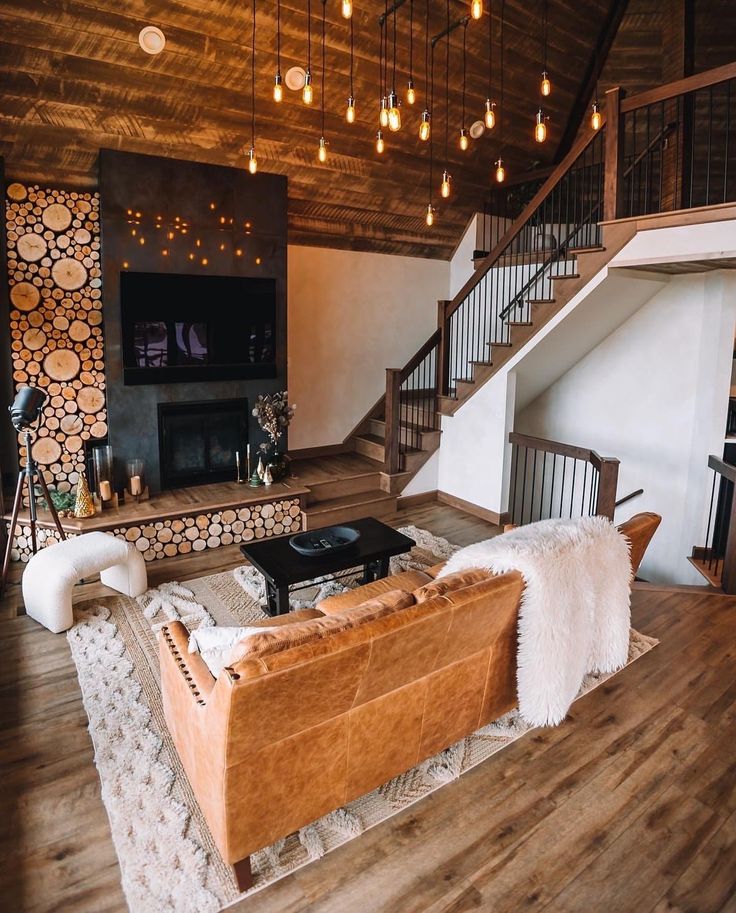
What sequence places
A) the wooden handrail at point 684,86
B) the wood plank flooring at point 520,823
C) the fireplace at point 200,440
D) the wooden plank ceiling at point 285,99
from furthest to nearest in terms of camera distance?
the fireplace at point 200,440
the wooden plank ceiling at point 285,99
the wooden handrail at point 684,86
the wood plank flooring at point 520,823

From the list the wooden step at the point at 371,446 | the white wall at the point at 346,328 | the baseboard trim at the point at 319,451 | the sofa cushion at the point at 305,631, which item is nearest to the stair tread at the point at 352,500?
the wooden step at the point at 371,446

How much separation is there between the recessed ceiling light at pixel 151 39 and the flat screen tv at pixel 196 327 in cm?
161

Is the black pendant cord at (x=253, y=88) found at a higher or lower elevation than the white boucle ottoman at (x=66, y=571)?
higher

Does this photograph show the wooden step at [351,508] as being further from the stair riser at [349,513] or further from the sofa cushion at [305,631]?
the sofa cushion at [305,631]

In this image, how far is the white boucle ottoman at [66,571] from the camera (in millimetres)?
3844

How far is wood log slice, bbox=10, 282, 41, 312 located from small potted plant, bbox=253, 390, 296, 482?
6.53ft

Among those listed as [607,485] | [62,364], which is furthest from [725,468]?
[62,364]

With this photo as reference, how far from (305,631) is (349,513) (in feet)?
12.6

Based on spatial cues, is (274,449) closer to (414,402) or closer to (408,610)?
(414,402)

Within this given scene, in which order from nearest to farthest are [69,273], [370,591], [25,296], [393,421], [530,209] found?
[370,591] → [25,296] → [69,273] → [530,209] → [393,421]

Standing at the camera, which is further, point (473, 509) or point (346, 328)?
point (346, 328)

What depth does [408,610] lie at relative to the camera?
2242 mm

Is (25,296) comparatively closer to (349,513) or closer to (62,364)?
(62,364)

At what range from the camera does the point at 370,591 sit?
3.45 meters
